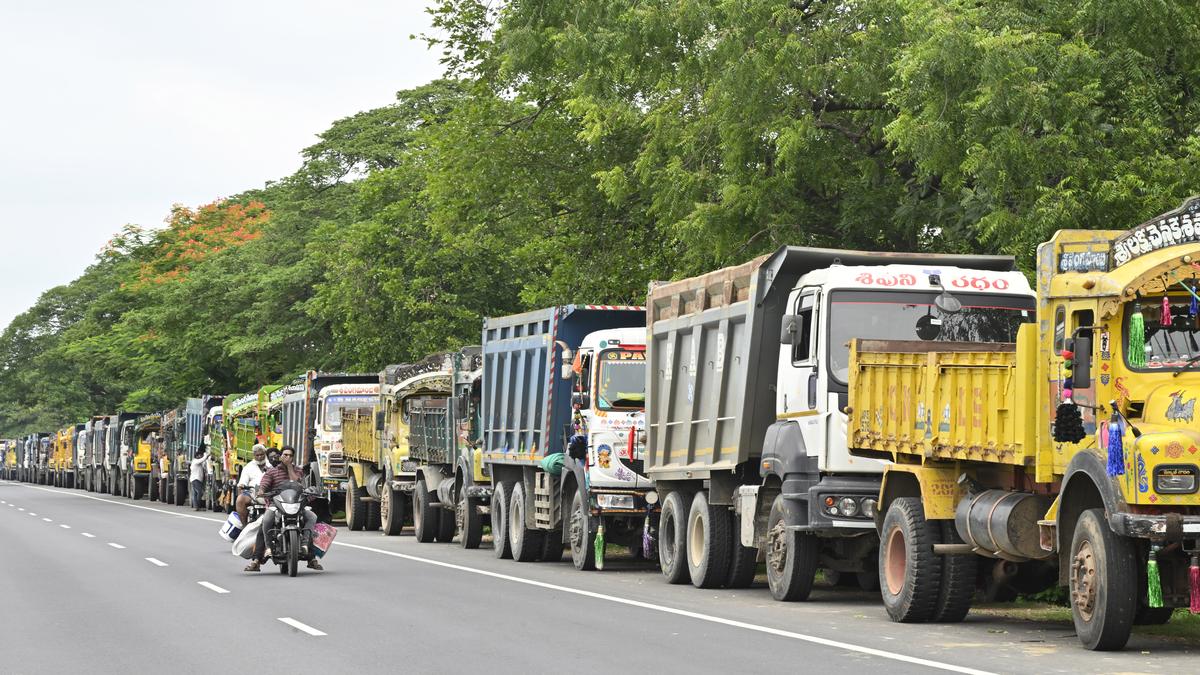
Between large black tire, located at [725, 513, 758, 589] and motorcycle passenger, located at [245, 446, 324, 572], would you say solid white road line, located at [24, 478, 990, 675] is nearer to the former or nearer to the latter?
motorcycle passenger, located at [245, 446, 324, 572]

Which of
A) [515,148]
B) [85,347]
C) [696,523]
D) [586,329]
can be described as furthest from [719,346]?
[85,347]

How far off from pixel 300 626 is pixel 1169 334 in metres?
7.44

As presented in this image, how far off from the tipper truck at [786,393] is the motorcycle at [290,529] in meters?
4.44

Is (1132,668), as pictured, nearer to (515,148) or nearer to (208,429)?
(515,148)

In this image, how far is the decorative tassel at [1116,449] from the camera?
12.0 meters

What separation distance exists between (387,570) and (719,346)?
628 centimetres

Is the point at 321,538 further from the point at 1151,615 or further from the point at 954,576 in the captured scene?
the point at 1151,615

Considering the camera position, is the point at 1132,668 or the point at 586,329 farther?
the point at 586,329

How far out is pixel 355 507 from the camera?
1481 inches

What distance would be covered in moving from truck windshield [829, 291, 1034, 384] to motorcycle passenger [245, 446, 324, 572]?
780 cm

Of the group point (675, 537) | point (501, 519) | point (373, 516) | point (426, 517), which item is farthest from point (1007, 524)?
point (373, 516)

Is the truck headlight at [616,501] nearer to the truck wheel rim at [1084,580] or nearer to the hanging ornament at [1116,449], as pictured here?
the truck wheel rim at [1084,580]

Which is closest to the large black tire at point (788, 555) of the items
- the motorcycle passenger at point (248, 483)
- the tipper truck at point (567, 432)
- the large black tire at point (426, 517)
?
the tipper truck at point (567, 432)

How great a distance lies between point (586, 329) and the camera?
24344 mm
